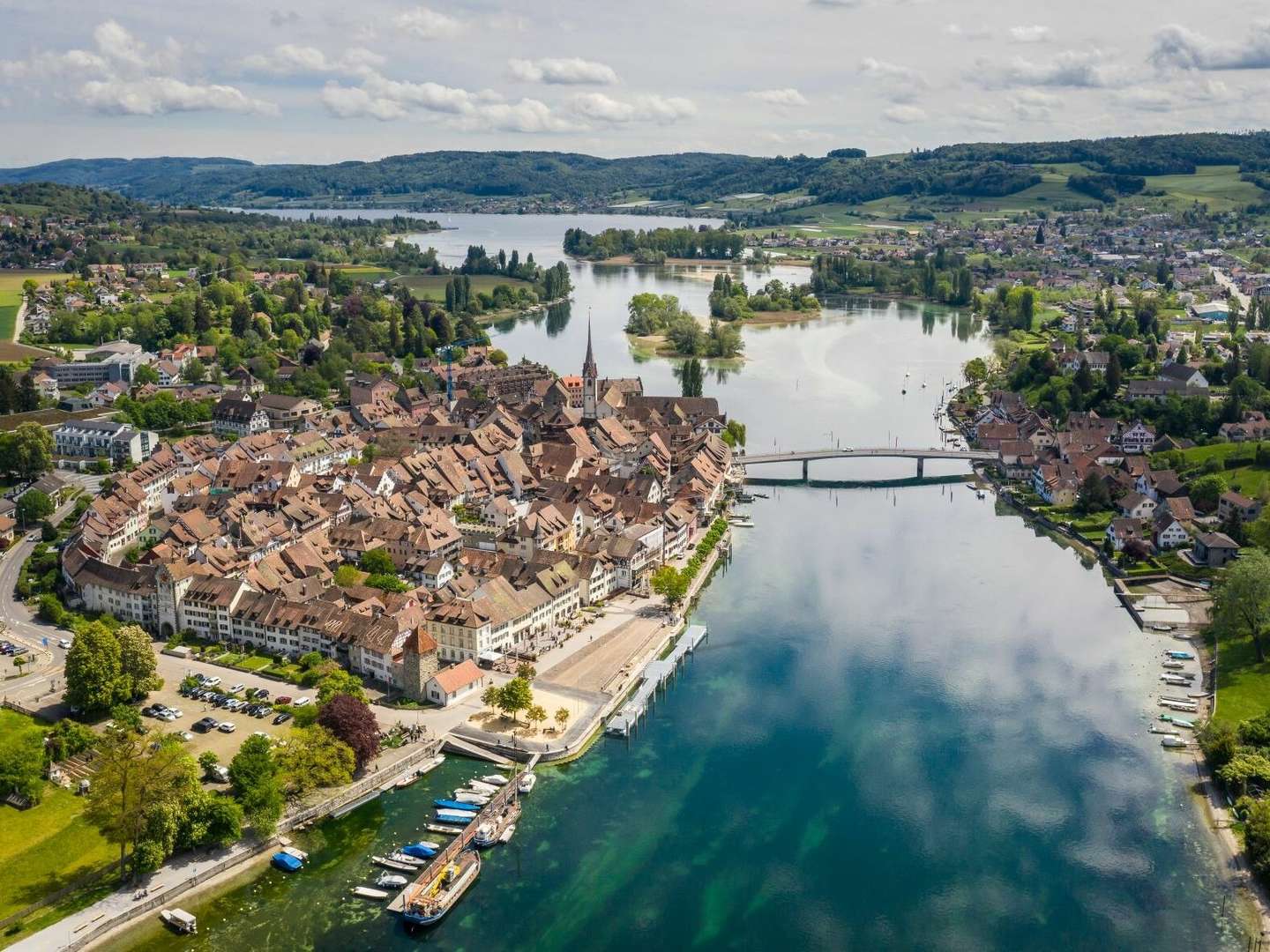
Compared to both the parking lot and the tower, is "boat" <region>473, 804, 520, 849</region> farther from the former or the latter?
the tower

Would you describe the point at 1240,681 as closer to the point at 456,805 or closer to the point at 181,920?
the point at 456,805

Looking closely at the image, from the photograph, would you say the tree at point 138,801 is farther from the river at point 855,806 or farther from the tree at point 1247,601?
the tree at point 1247,601

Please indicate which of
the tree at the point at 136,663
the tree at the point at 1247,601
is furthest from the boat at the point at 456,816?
the tree at the point at 1247,601

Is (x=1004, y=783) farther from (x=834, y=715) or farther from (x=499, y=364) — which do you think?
(x=499, y=364)

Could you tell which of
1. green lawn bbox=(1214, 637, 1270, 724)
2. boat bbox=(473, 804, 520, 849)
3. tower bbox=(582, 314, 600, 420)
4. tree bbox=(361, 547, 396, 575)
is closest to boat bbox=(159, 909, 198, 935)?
boat bbox=(473, 804, 520, 849)

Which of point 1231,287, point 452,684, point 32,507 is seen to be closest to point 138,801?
point 452,684

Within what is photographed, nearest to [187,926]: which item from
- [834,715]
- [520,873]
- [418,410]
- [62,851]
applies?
[62,851]
